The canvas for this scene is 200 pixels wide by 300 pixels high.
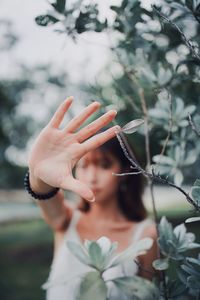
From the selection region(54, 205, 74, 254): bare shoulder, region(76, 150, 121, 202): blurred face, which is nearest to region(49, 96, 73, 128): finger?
region(76, 150, 121, 202): blurred face

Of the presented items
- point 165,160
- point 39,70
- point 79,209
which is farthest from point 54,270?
point 39,70

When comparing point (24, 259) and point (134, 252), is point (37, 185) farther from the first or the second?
point (24, 259)

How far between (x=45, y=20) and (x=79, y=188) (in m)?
0.50

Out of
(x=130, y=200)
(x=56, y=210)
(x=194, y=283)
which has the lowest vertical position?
(x=130, y=200)

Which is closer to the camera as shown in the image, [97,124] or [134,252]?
[134,252]

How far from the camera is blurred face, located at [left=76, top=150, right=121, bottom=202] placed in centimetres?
198

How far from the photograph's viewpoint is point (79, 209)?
90.4 inches

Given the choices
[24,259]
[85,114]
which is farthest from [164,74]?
[24,259]

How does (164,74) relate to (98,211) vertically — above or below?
above

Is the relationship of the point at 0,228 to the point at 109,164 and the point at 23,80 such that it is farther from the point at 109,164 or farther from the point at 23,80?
the point at 109,164

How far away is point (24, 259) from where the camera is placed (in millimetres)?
9688

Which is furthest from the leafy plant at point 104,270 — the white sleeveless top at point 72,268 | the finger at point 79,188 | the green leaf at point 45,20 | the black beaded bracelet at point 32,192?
the white sleeveless top at point 72,268

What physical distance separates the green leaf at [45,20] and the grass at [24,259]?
577 cm

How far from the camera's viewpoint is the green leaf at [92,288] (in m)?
0.92
